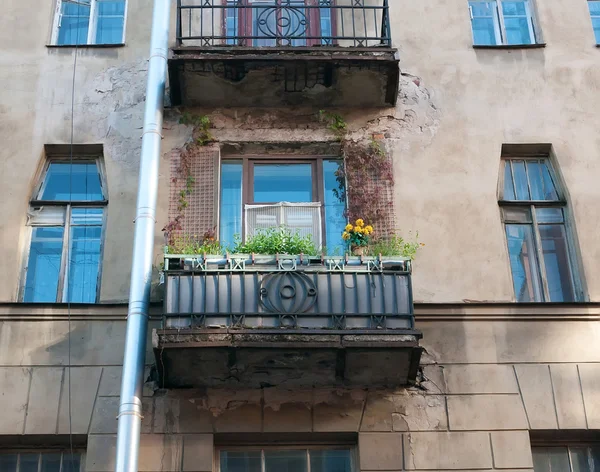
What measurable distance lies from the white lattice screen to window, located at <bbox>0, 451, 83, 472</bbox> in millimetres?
3272

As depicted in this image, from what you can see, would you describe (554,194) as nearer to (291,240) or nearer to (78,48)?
(291,240)

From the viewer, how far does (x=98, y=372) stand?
10.7m

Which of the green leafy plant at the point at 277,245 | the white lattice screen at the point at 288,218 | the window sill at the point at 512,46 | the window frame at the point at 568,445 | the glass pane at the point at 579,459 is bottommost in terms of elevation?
the glass pane at the point at 579,459

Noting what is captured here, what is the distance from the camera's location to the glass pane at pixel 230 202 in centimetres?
1189

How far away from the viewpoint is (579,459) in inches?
418

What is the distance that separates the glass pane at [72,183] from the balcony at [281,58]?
1.41 metres

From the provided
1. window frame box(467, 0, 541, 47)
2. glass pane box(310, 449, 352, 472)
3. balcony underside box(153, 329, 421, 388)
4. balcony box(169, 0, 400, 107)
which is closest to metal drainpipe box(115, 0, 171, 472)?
balcony box(169, 0, 400, 107)

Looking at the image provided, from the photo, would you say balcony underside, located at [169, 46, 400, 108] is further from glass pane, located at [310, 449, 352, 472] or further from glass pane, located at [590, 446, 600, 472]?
glass pane, located at [590, 446, 600, 472]

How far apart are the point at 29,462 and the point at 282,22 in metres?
6.65

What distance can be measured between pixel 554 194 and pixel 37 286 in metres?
6.37

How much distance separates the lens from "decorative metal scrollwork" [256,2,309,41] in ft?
42.2

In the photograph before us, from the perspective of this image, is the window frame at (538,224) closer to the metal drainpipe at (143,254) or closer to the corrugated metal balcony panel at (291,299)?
the corrugated metal balcony panel at (291,299)

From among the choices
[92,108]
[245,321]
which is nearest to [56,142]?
[92,108]

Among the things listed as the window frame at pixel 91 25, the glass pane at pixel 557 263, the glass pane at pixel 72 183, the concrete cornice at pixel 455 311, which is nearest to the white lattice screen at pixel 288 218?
the concrete cornice at pixel 455 311
